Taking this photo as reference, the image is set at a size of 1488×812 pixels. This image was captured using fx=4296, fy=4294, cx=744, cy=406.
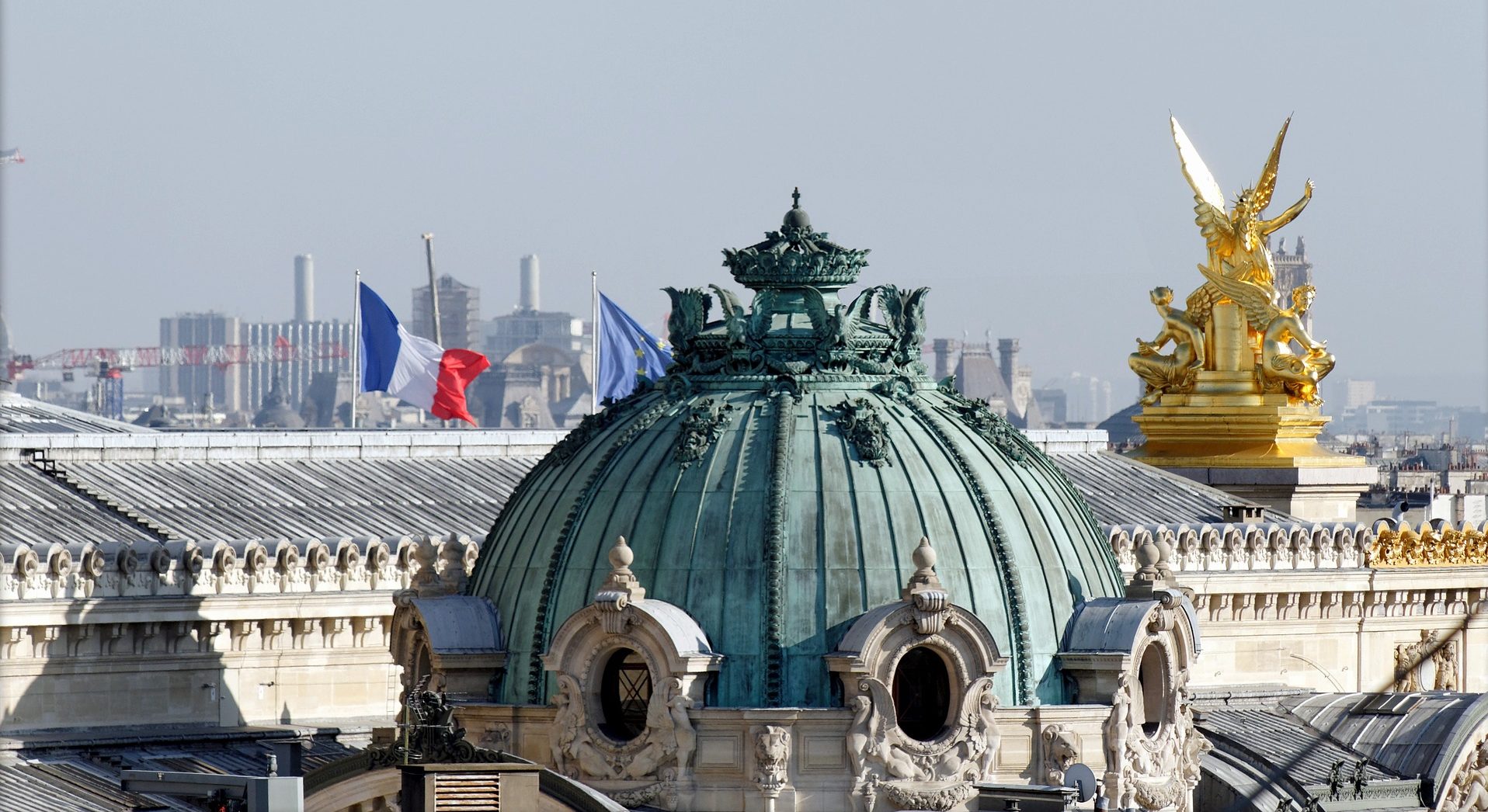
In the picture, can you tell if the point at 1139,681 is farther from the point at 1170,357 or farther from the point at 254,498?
the point at 1170,357

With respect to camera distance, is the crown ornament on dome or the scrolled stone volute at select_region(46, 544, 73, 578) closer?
the crown ornament on dome

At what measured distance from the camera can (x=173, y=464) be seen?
6819 cm

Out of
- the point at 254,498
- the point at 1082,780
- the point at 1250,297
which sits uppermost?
the point at 1250,297

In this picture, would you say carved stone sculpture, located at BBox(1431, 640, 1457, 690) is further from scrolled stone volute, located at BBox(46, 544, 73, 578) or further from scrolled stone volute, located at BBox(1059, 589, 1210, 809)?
scrolled stone volute, located at BBox(1059, 589, 1210, 809)

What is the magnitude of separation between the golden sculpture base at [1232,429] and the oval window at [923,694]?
4752cm

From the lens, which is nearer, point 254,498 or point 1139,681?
point 1139,681

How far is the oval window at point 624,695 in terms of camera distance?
4347 centimetres

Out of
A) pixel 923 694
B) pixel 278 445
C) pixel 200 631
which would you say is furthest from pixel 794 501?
pixel 278 445

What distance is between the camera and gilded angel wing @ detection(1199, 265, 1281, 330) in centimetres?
9119

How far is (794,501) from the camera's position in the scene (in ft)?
146

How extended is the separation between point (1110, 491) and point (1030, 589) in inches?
1533

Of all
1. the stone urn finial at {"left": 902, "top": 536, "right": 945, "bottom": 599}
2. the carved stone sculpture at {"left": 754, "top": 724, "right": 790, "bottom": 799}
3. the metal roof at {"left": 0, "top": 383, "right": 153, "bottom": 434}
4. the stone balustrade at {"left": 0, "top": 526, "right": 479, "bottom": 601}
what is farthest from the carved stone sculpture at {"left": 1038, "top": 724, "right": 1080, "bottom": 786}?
the metal roof at {"left": 0, "top": 383, "right": 153, "bottom": 434}

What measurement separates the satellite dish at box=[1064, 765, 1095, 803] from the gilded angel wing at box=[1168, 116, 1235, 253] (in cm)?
4890

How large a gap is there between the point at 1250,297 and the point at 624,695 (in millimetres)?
49266
